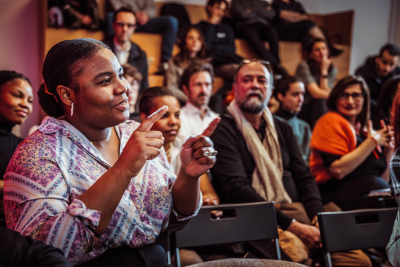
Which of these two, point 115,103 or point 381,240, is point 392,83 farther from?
point 115,103

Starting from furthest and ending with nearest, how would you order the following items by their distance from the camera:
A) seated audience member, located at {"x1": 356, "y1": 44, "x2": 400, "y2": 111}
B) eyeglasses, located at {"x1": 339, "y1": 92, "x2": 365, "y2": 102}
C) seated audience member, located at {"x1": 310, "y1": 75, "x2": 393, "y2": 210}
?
1. seated audience member, located at {"x1": 356, "y1": 44, "x2": 400, "y2": 111}
2. eyeglasses, located at {"x1": 339, "y1": 92, "x2": 365, "y2": 102}
3. seated audience member, located at {"x1": 310, "y1": 75, "x2": 393, "y2": 210}

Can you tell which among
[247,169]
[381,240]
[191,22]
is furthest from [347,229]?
[191,22]

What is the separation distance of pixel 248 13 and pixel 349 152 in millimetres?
3152

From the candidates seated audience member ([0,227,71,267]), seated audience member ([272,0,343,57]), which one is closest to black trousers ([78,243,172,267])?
seated audience member ([0,227,71,267])

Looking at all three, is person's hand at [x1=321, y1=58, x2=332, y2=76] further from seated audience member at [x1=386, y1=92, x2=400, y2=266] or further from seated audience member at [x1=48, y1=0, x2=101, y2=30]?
seated audience member at [x1=386, y1=92, x2=400, y2=266]

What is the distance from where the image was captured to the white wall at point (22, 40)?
3547 millimetres

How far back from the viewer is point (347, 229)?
61.1 inches

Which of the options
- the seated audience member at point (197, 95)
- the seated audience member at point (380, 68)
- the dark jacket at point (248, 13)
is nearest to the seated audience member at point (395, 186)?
the seated audience member at point (197, 95)

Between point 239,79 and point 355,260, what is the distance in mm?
1190

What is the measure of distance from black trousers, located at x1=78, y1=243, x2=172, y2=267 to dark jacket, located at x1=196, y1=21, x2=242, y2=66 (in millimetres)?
3360

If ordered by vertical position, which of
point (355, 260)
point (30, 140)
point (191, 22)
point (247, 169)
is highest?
point (191, 22)

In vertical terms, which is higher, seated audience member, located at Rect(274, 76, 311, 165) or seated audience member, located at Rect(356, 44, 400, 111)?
seated audience member, located at Rect(356, 44, 400, 111)

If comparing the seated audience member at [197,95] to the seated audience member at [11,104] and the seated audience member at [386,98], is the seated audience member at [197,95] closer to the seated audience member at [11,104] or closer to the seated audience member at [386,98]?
the seated audience member at [11,104]

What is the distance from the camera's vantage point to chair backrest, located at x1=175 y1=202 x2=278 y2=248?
1479 millimetres
